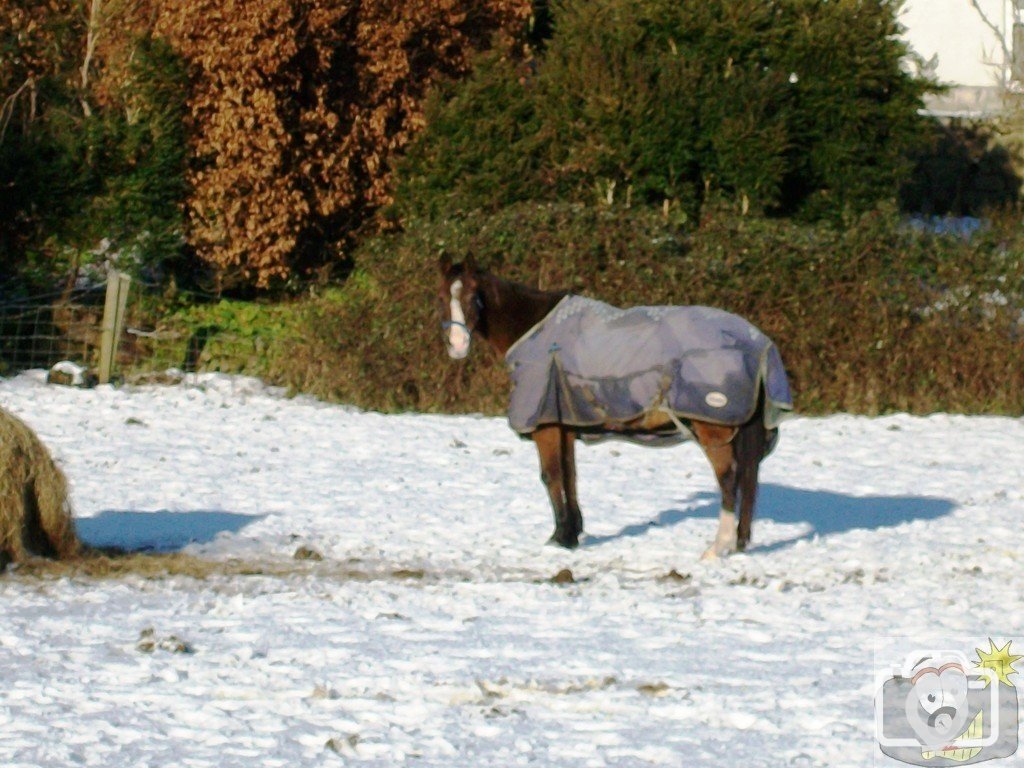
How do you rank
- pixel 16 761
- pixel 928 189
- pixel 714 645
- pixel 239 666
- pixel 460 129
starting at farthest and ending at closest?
pixel 928 189
pixel 460 129
pixel 714 645
pixel 239 666
pixel 16 761

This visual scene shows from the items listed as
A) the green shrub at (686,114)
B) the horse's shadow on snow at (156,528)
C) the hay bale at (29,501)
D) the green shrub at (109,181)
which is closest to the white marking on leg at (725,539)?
the horse's shadow on snow at (156,528)

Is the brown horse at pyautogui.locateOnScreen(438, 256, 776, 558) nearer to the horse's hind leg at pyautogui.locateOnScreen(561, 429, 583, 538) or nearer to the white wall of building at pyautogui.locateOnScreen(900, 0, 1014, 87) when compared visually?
the horse's hind leg at pyautogui.locateOnScreen(561, 429, 583, 538)

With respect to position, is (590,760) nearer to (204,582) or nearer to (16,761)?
(16,761)

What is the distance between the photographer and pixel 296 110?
19.3 meters

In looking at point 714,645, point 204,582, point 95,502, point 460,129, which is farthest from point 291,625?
point 460,129

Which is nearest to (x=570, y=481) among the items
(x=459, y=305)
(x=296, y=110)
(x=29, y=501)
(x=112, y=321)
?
(x=459, y=305)

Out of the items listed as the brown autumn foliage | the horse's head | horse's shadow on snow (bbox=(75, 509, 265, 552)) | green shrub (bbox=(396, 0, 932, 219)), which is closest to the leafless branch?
the brown autumn foliage

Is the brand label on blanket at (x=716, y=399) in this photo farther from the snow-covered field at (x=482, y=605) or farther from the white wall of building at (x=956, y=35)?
the white wall of building at (x=956, y=35)

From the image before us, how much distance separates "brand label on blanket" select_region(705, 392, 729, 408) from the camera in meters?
8.94

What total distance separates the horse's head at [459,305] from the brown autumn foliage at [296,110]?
9.60 metres

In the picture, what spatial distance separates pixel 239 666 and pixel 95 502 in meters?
4.53

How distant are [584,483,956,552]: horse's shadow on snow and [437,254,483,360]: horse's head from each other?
1.37 m

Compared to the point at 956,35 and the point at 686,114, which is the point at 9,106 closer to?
the point at 686,114

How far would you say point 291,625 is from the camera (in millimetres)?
7105
